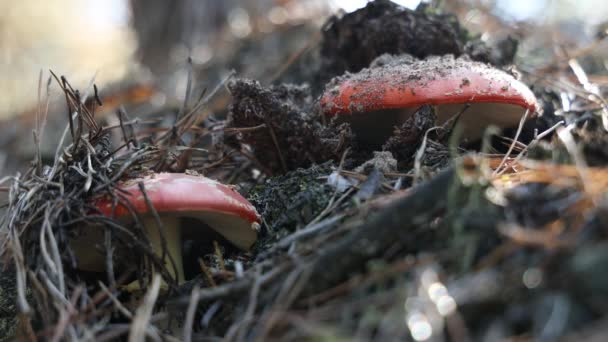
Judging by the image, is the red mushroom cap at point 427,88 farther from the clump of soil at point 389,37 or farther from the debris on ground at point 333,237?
the clump of soil at point 389,37

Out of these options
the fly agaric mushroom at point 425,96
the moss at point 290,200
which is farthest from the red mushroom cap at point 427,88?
the moss at point 290,200

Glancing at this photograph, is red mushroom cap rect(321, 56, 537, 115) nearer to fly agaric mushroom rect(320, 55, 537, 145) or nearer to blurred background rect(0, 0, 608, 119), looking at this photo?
fly agaric mushroom rect(320, 55, 537, 145)

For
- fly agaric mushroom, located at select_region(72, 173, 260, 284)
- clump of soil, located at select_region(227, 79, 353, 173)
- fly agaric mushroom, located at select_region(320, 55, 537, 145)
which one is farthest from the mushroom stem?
fly agaric mushroom, located at select_region(320, 55, 537, 145)

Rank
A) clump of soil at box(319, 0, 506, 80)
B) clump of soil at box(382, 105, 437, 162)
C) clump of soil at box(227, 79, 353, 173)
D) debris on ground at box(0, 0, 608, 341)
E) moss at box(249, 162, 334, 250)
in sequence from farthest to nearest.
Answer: clump of soil at box(319, 0, 506, 80)
clump of soil at box(227, 79, 353, 173)
clump of soil at box(382, 105, 437, 162)
moss at box(249, 162, 334, 250)
debris on ground at box(0, 0, 608, 341)

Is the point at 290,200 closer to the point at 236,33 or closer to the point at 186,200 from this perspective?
the point at 186,200

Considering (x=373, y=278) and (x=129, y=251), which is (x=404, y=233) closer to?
(x=373, y=278)

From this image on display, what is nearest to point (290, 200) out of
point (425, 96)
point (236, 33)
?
point (425, 96)
